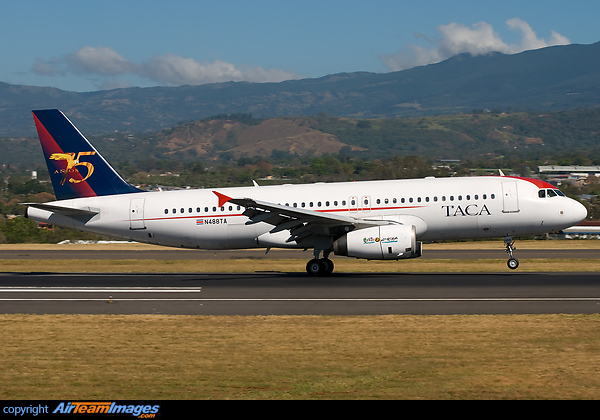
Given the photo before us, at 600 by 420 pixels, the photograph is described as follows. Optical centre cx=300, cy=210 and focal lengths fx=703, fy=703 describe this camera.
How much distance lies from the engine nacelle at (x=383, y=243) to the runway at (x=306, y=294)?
3.48 feet

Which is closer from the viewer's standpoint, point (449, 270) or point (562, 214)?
point (562, 214)

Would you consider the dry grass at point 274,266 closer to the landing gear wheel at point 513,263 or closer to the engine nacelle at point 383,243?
the landing gear wheel at point 513,263

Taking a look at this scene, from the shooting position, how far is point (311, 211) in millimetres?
28812

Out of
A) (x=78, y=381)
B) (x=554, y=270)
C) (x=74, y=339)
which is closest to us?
(x=78, y=381)

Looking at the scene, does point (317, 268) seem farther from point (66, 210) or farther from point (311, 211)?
point (66, 210)

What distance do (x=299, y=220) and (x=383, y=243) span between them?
3.66 meters

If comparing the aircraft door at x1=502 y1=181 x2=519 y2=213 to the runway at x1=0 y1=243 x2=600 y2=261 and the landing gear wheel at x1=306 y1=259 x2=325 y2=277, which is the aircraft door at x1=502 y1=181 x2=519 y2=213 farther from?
the runway at x1=0 y1=243 x2=600 y2=261

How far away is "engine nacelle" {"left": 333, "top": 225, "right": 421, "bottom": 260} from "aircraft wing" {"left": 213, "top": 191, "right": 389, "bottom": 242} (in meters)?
0.66

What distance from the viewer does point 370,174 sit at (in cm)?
6762

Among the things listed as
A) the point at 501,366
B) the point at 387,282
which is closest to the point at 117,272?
the point at 387,282

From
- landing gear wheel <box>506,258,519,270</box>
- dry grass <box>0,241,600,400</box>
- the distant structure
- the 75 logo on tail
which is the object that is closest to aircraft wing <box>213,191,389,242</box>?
landing gear wheel <box>506,258,519,270</box>

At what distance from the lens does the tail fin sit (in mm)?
32281
